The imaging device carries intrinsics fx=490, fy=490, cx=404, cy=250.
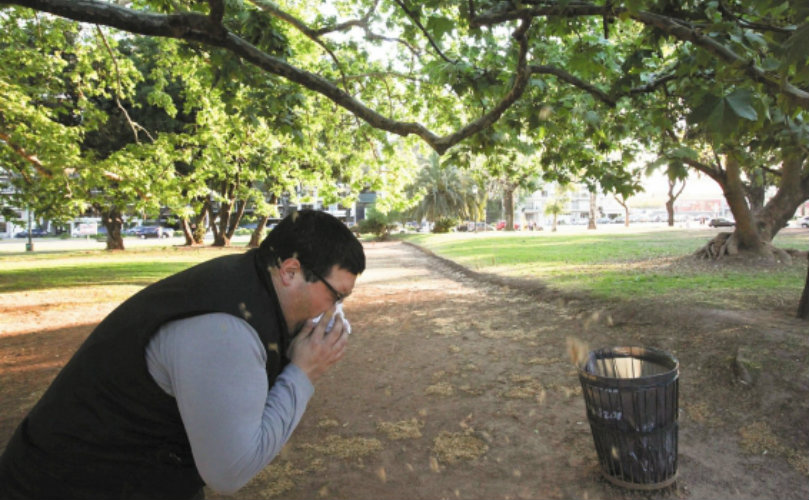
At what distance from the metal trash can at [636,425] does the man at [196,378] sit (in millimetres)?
2393

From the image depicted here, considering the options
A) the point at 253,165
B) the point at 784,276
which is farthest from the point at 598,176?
the point at 253,165

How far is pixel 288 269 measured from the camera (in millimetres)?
1564

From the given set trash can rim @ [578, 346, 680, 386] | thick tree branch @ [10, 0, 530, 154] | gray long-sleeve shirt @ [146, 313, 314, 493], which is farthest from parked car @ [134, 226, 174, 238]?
gray long-sleeve shirt @ [146, 313, 314, 493]

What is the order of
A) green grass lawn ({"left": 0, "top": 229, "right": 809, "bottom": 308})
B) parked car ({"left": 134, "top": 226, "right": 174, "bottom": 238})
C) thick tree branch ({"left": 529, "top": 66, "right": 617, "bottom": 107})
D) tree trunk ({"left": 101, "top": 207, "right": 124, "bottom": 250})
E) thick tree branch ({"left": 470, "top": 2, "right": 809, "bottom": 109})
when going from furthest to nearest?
parked car ({"left": 134, "top": 226, "right": 174, "bottom": 238}), tree trunk ({"left": 101, "top": 207, "right": 124, "bottom": 250}), green grass lawn ({"left": 0, "top": 229, "right": 809, "bottom": 308}), thick tree branch ({"left": 529, "top": 66, "right": 617, "bottom": 107}), thick tree branch ({"left": 470, "top": 2, "right": 809, "bottom": 109})

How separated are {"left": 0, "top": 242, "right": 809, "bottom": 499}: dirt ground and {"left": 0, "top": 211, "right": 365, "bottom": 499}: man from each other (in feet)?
7.14

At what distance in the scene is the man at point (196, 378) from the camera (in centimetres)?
129

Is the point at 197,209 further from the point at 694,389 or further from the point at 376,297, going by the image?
the point at 694,389

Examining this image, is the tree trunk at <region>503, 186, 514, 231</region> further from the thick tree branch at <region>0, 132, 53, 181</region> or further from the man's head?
the man's head

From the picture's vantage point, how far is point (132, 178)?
35.4 ft

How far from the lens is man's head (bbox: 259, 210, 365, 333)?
157cm

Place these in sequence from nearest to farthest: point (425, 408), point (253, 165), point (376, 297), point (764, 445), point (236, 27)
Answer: point (764, 445) < point (425, 408) < point (236, 27) < point (253, 165) < point (376, 297)

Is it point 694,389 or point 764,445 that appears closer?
point 764,445

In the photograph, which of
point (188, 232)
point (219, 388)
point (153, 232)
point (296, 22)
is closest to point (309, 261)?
point (219, 388)

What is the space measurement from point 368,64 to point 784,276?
10.3 meters
